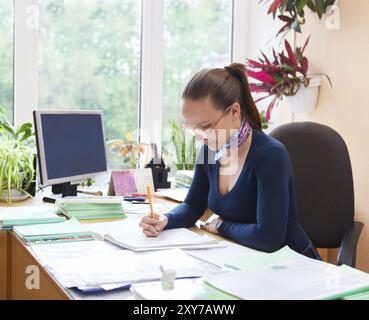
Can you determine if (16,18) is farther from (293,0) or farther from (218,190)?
(218,190)

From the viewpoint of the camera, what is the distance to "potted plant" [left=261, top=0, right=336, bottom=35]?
7.99 ft

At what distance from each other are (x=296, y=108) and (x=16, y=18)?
150 centimetres

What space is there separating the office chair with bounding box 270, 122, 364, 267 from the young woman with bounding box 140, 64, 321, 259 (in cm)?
25

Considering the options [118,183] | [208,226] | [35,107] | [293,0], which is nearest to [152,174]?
[118,183]

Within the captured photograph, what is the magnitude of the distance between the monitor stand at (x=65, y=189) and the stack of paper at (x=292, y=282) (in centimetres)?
128

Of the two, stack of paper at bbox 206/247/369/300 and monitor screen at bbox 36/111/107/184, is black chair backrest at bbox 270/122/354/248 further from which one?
monitor screen at bbox 36/111/107/184

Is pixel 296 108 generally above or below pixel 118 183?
above

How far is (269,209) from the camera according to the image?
152 centimetres

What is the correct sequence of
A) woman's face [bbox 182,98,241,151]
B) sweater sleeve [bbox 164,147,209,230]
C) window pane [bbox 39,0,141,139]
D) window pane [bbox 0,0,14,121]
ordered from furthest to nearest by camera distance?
window pane [bbox 39,0,141,139] < window pane [bbox 0,0,14,121] < sweater sleeve [bbox 164,147,209,230] < woman's face [bbox 182,98,241,151]

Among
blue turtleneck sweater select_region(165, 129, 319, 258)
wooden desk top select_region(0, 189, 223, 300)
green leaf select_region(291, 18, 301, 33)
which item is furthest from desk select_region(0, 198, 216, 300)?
green leaf select_region(291, 18, 301, 33)

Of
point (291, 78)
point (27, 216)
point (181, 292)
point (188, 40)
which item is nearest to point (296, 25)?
point (291, 78)

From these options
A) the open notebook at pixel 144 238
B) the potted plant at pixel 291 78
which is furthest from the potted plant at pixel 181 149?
the open notebook at pixel 144 238

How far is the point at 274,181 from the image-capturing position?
155 cm

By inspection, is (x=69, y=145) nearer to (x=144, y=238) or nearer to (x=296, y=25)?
(x=144, y=238)
